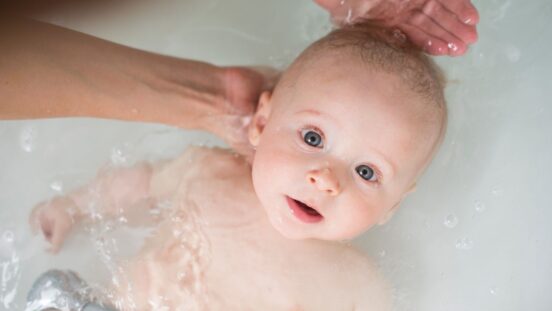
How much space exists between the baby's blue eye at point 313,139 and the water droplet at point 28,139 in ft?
2.47

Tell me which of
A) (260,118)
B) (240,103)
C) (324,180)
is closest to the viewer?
(324,180)

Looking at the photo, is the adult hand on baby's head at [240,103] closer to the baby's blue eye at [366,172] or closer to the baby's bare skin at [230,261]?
the baby's bare skin at [230,261]

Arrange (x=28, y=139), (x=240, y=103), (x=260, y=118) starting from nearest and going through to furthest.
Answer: (x=260, y=118)
(x=240, y=103)
(x=28, y=139)

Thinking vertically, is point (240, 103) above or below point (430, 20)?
below

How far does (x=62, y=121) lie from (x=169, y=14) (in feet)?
1.22

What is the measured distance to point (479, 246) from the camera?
4.99 ft

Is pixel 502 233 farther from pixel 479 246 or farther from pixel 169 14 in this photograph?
pixel 169 14

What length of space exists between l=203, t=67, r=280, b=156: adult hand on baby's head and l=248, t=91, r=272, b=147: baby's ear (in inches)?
3.5

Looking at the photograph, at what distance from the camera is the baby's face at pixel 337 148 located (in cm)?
112

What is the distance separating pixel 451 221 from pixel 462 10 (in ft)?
1.53

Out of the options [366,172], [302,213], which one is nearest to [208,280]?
[302,213]

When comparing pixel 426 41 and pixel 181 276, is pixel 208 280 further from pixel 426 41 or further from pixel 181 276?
pixel 426 41

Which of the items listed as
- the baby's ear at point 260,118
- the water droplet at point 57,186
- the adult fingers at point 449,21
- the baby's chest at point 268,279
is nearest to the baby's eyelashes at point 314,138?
the baby's ear at point 260,118

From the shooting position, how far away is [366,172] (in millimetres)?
1146
